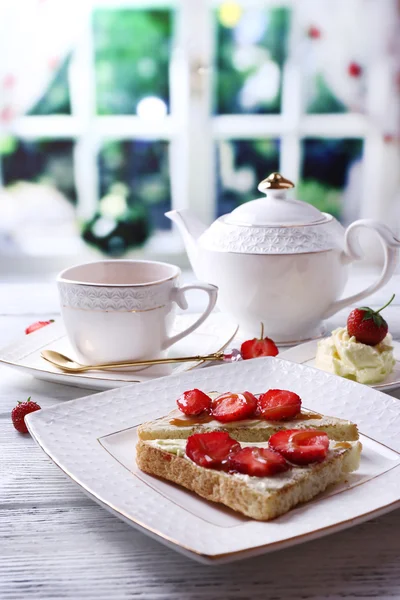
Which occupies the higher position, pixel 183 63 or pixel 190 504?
pixel 183 63

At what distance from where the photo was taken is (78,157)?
9.62 ft

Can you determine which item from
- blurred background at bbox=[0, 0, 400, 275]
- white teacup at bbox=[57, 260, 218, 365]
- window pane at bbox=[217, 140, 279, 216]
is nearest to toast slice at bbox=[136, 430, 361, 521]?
white teacup at bbox=[57, 260, 218, 365]

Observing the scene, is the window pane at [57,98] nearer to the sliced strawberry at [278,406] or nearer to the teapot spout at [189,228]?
the teapot spout at [189,228]

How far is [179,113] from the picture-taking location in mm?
3010

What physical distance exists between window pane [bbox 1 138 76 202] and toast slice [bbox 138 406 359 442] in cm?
232

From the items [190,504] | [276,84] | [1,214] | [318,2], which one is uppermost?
[318,2]

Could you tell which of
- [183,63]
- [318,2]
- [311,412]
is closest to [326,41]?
[318,2]

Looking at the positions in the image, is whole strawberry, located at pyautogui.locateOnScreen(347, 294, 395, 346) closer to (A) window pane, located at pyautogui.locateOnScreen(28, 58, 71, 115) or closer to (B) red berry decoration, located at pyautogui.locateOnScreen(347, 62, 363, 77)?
(B) red berry decoration, located at pyautogui.locateOnScreen(347, 62, 363, 77)

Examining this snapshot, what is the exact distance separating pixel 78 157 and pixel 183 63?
551 mm

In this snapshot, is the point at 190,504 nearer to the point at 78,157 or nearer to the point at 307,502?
the point at 307,502

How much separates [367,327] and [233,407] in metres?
0.34

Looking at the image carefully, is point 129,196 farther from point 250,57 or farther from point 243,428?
point 243,428

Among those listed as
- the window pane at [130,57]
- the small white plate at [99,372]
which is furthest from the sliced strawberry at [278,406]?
the window pane at [130,57]

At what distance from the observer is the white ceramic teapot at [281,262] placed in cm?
Result: 128
